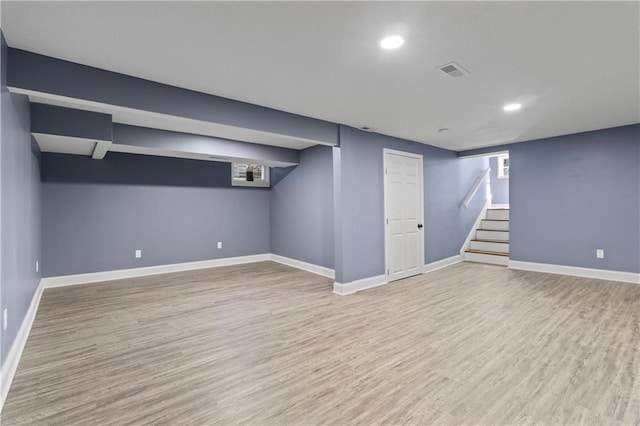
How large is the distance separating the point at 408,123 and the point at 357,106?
1089mm

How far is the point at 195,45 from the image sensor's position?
2.19m

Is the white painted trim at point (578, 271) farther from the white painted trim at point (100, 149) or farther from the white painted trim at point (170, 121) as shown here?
the white painted trim at point (100, 149)

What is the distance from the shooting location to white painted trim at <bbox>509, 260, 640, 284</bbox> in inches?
181

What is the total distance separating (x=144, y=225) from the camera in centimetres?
558

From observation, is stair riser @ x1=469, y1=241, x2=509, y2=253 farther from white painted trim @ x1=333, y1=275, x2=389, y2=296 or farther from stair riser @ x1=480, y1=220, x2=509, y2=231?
white painted trim @ x1=333, y1=275, x2=389, y2=296

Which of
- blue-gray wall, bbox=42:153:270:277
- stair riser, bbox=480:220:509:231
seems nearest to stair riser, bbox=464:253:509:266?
stair riser, bbox=480:220:509:231

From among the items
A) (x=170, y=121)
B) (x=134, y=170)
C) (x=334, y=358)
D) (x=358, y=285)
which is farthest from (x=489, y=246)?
(x=134, y=170)

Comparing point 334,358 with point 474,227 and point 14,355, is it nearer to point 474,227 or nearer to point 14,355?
point 14,355

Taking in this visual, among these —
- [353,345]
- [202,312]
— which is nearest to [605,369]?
[353,345]

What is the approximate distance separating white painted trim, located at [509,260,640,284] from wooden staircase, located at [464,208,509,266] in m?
0.37

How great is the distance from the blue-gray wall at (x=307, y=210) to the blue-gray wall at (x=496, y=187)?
5362mm

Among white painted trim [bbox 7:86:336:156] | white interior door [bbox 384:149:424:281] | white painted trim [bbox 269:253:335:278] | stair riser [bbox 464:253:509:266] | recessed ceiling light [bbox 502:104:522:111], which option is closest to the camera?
white painted trim [bbox 7:86:336:156]

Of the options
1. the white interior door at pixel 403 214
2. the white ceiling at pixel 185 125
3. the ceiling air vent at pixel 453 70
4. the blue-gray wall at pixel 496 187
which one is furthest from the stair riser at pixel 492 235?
the ceiling air vent at pixel 453 70

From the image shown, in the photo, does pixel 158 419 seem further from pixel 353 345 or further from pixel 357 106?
pixel 357 106
